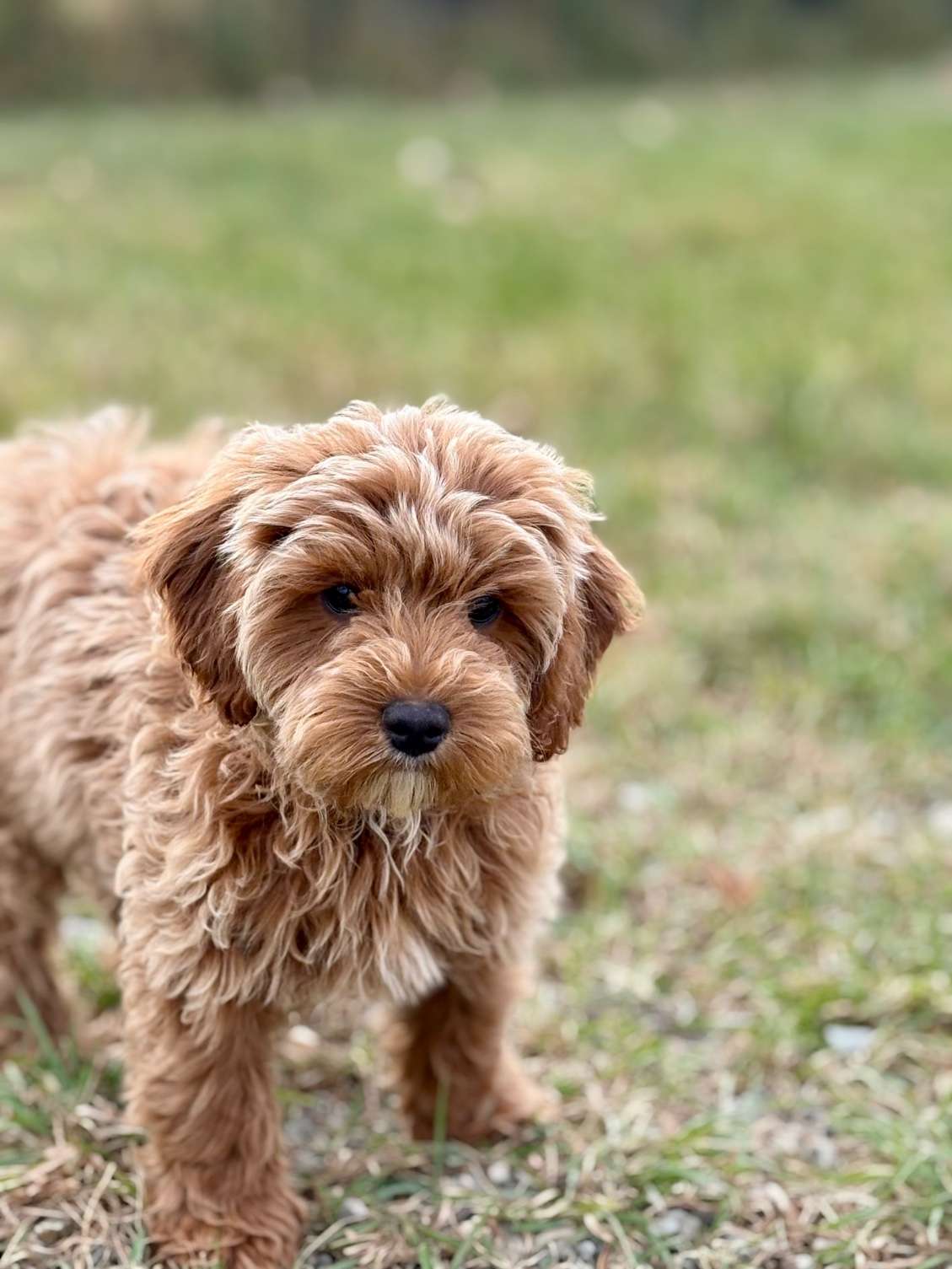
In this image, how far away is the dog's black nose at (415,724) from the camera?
8.77ft

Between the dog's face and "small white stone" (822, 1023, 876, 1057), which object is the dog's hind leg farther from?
"small white stone" (822, 1023, 876, 1057)

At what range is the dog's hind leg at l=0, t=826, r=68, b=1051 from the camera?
3725 millimetres

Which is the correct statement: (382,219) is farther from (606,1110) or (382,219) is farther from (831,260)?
(606,1110)

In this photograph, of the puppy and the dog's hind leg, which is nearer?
the puppy

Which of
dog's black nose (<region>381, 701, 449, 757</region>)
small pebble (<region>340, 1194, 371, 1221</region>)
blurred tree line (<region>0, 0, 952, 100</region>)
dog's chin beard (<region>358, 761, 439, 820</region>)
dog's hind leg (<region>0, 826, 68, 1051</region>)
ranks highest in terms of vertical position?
blurred tree line (<region>0, 0, 952, 100</region>)

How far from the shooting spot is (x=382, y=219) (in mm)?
10586

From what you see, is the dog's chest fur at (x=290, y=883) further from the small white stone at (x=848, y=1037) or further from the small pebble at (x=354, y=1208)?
the small white stone at (x=848, y=1037)

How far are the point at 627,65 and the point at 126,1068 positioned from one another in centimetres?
1729

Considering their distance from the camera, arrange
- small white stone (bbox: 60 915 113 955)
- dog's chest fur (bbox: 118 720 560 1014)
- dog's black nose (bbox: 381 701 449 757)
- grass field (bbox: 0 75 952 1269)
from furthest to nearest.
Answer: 1. small white stone (bbox: 60 915 113 955)
2. grass field (bbox: 0 75 952 1269)
3. dog's chest fur (bbox: 118 720 560 1014)
4. dog's black nose (bbox: 381 701 449 757)

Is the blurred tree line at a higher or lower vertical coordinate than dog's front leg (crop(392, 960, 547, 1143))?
higher

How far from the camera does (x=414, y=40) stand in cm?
1702

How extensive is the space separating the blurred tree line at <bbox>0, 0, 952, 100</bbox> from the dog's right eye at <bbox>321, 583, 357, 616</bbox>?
13.1 meters

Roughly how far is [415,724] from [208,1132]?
1.19 m

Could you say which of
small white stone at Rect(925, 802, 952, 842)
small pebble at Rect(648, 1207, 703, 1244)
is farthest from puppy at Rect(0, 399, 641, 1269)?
small white stone at Rect(925, 802, 952, 842)
